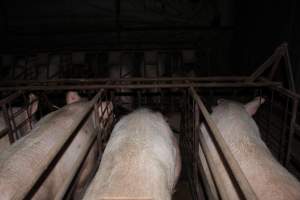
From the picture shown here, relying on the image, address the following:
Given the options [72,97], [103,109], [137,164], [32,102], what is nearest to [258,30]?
[103,109]

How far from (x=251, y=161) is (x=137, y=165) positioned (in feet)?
2.89

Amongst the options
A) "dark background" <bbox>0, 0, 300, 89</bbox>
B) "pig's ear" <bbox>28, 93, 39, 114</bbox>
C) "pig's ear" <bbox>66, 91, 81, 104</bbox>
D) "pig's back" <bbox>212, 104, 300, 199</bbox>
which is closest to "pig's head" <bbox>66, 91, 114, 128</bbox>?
"pig's ear" <bbox>66, 91, 81, 104</bbox>

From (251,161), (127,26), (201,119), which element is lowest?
(251,161)

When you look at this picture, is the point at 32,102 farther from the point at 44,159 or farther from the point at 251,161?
the point at 251,161

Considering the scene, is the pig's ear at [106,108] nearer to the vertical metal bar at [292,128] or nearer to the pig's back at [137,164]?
the pig's back at [137,164]

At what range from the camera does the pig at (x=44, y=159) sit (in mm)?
2127

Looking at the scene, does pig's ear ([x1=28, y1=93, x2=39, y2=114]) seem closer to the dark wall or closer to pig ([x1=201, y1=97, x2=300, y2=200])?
pig ([x1=201, y1=97, x2=300, y2=200])

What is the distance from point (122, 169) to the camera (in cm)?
199

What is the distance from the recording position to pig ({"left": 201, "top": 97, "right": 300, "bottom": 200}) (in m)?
1.90

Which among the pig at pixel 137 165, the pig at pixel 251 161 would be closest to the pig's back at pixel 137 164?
the pig at pixel 137 165

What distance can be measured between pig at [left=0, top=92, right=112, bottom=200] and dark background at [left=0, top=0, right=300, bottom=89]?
415cm

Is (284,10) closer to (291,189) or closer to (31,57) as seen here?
(291,189)

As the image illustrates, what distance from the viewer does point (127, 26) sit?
7273 millimetres

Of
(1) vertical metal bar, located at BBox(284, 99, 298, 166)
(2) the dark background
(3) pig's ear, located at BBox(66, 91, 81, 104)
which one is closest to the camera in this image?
(1) vertical metal bar, located at BBox(284, 99, 298, 166)
